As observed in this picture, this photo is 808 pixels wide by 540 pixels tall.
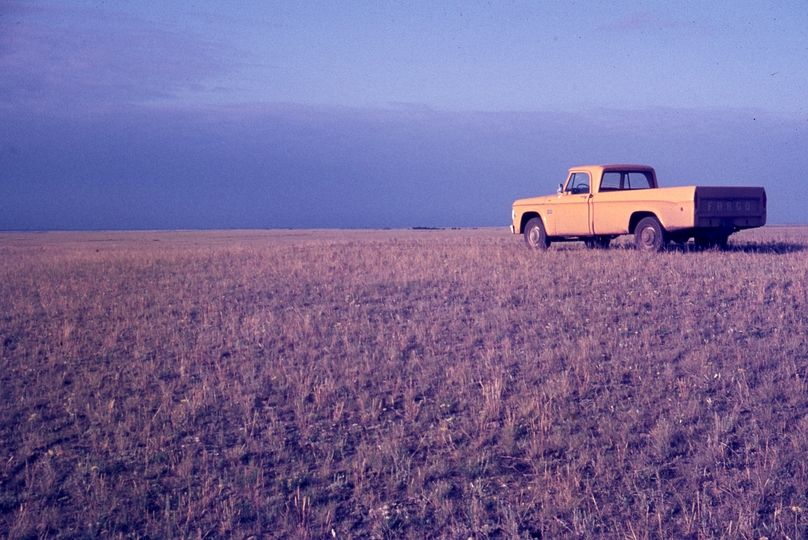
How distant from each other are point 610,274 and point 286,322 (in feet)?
19.3

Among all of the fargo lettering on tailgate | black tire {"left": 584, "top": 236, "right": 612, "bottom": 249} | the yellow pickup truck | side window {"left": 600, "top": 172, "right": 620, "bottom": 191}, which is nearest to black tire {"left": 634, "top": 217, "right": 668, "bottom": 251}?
the yellow pickup truck

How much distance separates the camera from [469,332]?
8766 millimetres

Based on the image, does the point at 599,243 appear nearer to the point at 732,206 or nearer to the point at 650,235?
the point at 650,235

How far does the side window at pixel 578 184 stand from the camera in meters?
17.3

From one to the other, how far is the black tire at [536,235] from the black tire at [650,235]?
8.76 ft

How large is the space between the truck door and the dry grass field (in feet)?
18.6

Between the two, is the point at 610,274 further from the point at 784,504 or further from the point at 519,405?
the point at 784,504

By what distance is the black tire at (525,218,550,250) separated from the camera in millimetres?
18392

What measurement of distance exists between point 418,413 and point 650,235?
11.2 metres

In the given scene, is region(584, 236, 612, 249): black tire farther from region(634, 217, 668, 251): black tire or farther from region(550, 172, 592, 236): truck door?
region(634, 217, 668, 251): black tire

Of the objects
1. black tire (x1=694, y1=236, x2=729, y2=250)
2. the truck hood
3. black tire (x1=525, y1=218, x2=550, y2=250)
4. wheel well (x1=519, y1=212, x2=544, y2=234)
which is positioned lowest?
black tire (x1=694, y1=236, x2=729, y2=250)

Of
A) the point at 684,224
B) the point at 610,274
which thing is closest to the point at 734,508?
the point at 610,274

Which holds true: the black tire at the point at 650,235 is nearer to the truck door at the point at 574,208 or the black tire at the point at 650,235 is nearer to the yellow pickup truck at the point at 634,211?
the yellow pickup truck at the point at 634,211

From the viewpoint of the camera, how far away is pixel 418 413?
6.28 metres
